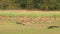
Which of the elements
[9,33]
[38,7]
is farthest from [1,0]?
[9,33]

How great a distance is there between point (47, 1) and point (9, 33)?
88.2ft

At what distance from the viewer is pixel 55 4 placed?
1528 inches

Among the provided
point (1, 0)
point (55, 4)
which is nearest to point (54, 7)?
point (55, 4)

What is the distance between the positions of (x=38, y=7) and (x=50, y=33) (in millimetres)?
27515

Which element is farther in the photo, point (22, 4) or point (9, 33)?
point (22, 4)

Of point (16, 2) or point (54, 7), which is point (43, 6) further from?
point (16, 2)

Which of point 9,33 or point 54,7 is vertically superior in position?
point 9,33

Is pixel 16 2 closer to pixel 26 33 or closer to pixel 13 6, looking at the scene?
pixel 13 6

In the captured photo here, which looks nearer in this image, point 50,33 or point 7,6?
point 50,33

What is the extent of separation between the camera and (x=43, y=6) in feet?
127

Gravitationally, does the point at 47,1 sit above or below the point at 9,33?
below

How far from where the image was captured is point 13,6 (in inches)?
1515

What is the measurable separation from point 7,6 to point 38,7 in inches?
183

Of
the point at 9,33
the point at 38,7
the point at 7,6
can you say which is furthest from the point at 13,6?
the point at 9,33
